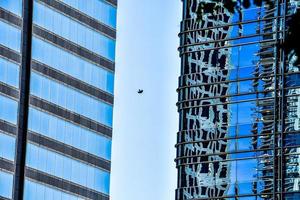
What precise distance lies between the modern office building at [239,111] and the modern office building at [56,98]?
297 inches

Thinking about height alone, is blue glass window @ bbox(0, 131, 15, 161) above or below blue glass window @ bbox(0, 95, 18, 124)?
below

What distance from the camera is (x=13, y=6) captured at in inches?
4902

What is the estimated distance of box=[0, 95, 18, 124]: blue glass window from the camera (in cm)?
12100

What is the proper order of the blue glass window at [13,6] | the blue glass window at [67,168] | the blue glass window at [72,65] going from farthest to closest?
the blue glass window at [72,65]
the blue glass window at [67,168]
the blue glass window at [13,6]

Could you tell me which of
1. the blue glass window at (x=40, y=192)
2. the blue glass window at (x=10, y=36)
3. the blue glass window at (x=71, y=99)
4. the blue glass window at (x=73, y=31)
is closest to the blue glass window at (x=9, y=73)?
the blue glass window at (x=10, y=36)

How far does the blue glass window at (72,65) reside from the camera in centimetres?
12650

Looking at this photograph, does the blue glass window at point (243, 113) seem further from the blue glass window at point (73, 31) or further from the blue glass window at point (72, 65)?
the blue glass window at point (73, 31)

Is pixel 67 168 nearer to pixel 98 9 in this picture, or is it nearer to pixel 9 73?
pixel 9 73

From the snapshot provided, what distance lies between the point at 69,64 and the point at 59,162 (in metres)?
9.66

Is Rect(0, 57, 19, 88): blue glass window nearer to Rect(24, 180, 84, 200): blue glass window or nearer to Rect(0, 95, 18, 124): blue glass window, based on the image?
Rect(0, 95, 18, 124): blue glass window

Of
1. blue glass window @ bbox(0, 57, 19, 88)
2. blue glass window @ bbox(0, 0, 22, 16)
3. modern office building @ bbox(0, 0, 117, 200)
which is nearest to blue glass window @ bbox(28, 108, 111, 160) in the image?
modern office building @ bbox(0, 0, 117, 200)

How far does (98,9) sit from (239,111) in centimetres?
1717

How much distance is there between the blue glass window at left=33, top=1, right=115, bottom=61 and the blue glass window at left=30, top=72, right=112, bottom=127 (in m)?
4.86

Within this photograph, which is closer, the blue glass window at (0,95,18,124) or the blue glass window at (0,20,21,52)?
the blue glass window at (0,95,18,124)
